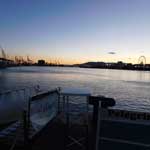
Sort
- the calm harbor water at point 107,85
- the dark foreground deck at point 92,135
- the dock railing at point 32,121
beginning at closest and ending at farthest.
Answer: the dark foreground deck at point 92,135 < the dock railing at point 32,121 < the calm harbor water at point 107,85

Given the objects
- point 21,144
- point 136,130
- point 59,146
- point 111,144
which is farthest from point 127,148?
point 21,144

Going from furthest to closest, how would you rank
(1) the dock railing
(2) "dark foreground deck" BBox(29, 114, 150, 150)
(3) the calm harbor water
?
(3) the calm harbor water → (1) the dock railing → (2) "dark foreground deck" BBox(29, 114, 150, 150)

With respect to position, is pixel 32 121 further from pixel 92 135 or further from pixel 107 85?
pixel 107 85

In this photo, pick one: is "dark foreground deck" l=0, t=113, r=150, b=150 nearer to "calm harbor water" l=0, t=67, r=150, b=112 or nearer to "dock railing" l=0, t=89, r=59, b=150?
"dock railing" l=0, t=89, r=59, b=150

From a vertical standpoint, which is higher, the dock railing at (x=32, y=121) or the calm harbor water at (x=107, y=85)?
the dock railing at (x=32, y=121)

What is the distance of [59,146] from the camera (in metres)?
6.88

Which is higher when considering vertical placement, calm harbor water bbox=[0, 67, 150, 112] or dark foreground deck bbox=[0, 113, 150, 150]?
dark foreground deck bbox=[0, 113, 150, 150]

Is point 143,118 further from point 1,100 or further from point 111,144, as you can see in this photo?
point 1,100

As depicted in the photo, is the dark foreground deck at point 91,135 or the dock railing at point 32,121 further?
the dock railing at point 32,121

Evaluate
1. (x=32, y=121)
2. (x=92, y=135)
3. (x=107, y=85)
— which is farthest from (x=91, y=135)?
(x=107, y=85)

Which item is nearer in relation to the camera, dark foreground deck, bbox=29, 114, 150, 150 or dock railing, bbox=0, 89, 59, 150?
dark foreground deck, bbox=29, 114, 150, 150

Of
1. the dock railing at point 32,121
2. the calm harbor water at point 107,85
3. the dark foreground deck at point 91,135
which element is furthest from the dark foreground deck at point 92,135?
the calm harbor water at point 107,85

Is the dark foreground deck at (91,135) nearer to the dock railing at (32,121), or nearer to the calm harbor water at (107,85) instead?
the dock railing at (32,121)

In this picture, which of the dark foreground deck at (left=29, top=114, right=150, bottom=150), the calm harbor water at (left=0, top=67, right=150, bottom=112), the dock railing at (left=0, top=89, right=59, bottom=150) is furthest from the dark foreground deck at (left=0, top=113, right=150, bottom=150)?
the calm harbor water at (left=0, top=67, right=150, bottom=112)
